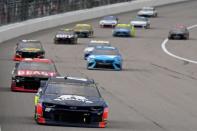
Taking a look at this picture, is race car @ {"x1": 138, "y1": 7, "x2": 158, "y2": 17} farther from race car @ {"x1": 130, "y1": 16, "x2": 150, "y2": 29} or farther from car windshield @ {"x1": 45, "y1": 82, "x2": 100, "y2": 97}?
car windshield @ {"x1": 45, "y1": 82, "x2": 100, "y2": 97}

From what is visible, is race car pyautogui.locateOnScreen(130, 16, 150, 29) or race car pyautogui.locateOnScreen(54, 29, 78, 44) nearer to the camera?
race car pyautogui.locateOnScreen(54, 29, 78, 44)

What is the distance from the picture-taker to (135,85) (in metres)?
34.0

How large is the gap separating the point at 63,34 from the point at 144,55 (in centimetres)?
961

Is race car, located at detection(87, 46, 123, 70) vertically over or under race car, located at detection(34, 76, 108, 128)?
under

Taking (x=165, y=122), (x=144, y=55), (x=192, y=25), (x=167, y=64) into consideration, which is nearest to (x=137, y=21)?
(x=192, y=25)

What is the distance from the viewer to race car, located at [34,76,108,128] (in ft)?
61.4

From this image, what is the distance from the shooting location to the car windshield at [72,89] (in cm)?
1956

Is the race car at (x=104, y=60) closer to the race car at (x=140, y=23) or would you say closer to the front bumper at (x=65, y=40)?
the front bumper at (x=65, y=40)

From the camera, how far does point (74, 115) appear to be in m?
18.9

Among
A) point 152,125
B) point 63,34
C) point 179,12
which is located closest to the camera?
point 152,125

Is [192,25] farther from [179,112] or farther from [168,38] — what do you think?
[179,112]

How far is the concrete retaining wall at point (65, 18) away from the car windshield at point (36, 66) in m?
30.3

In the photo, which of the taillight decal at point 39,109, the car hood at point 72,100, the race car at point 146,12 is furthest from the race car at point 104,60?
the race car at point 146,12

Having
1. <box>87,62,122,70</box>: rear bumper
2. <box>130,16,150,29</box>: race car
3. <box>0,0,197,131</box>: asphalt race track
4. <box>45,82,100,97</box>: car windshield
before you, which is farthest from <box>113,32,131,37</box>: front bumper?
<box>45,82,100,97</box>: car windshield
